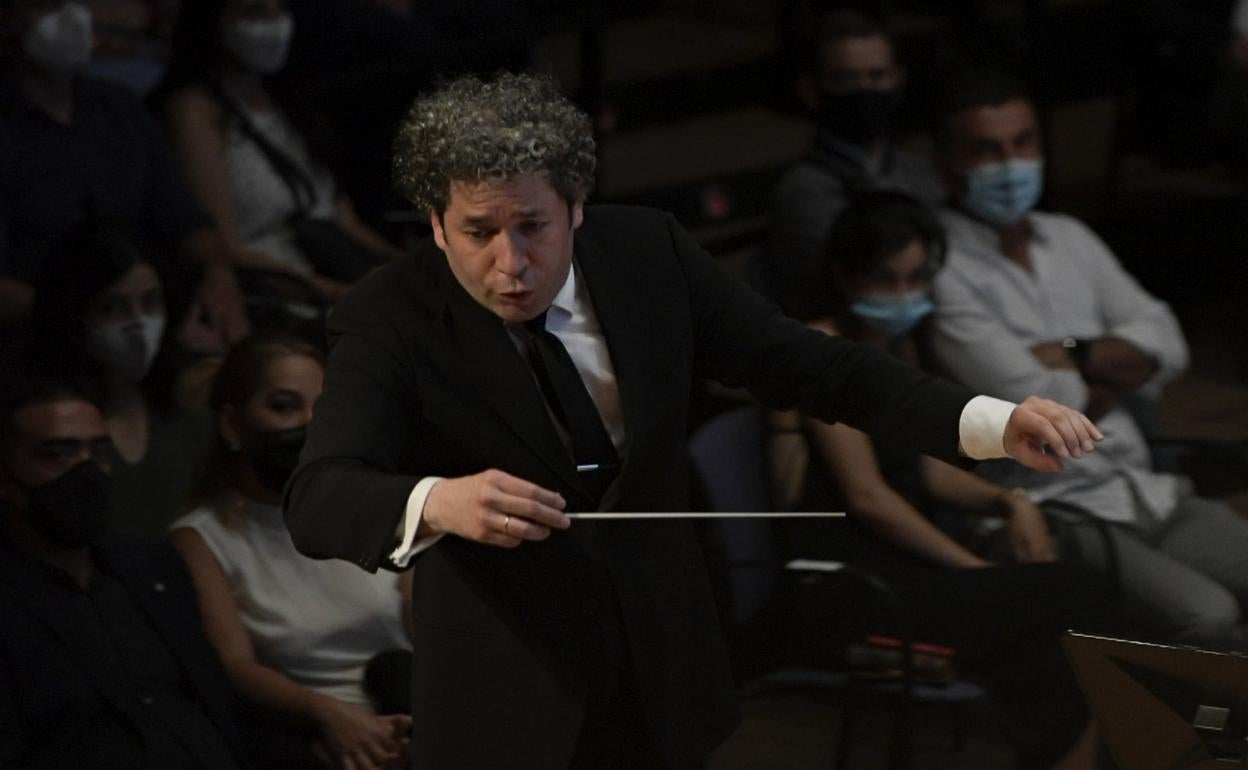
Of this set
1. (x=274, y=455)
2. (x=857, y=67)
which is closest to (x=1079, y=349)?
(x=857, y=67)

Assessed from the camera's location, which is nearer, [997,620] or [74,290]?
[997,620]

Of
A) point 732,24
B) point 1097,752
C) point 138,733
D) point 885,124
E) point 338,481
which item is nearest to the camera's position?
point 338,481

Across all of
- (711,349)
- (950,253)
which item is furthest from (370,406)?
(950,253)

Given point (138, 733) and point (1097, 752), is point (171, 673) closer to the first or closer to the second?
point (138, 733)

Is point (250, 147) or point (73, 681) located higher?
point (250, 147)

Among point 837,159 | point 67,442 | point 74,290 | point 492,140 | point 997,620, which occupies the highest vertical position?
point 492,140

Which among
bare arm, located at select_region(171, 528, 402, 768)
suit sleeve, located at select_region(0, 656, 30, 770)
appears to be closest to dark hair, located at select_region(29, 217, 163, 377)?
bare arm, located at select_region(171, 528, 402, 768)

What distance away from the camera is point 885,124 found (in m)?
4.40

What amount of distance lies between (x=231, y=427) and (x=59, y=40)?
100 centimetres

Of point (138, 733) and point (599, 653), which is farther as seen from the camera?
point (138, 733)

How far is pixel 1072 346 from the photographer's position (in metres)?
4.00

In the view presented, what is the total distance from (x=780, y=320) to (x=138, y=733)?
1.26 m

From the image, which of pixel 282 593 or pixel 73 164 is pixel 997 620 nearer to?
pixel 282 593

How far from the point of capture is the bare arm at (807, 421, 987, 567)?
3.52m
